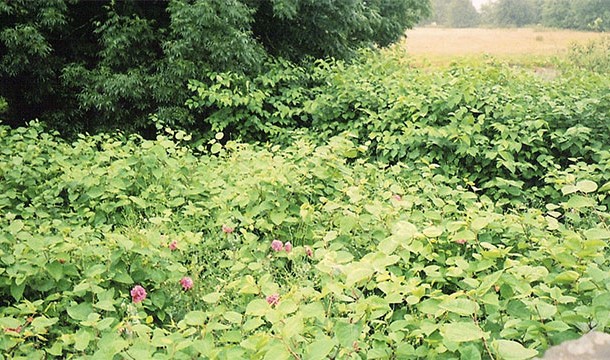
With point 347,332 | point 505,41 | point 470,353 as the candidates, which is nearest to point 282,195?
point 347,332

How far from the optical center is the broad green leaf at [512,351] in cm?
99

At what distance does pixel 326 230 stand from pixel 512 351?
1.52 m

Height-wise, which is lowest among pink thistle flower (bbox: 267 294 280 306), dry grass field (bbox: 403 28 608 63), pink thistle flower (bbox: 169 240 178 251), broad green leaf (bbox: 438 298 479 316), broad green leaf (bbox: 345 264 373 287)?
pink thistle flower (bbox: 169 240 178 251)

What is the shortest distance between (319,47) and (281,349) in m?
6.31

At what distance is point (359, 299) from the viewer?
4.37 ft

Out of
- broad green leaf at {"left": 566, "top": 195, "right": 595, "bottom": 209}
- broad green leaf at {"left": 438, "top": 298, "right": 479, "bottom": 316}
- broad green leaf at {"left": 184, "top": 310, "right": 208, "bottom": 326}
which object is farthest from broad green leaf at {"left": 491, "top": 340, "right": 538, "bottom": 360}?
broad green leaf at {"left": 566, "top": 195, "right": 595, "bottom": 209}

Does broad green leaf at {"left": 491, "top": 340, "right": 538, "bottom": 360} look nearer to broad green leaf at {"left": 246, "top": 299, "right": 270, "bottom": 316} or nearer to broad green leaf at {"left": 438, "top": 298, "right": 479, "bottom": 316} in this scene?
broad green leaf at {"left": 438, "top": 298, "right": 479, "bottom": 316}

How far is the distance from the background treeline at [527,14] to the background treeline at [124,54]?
224 inches

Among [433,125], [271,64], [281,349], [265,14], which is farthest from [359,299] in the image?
[265,14]

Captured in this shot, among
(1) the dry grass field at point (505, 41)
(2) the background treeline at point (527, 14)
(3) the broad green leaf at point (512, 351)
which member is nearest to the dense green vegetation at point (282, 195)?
(3) the broad green leaf at point (512, 351)

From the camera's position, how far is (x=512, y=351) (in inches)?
40.1

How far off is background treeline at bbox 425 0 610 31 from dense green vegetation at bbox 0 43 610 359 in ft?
20.8

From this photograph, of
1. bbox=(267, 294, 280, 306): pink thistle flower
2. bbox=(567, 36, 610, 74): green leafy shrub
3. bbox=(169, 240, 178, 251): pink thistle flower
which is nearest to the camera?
bbox=(267, 294, 280, 306): pink thistle flower

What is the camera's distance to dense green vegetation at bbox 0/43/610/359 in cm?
133
